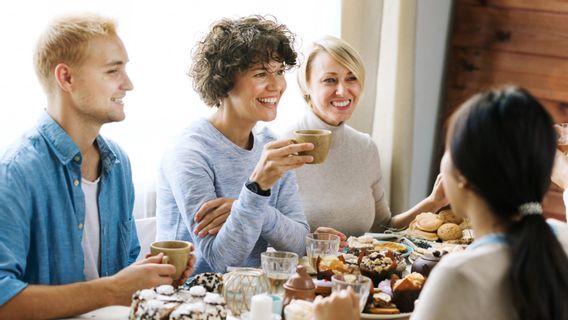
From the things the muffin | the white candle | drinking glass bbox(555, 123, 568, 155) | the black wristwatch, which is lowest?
the muffin

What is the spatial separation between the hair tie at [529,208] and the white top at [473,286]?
59mm

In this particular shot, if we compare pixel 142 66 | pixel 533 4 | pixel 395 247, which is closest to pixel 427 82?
pixel 533 4

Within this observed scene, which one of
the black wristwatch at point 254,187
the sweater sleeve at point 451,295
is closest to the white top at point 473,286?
the sweater sleeve at point 451,295

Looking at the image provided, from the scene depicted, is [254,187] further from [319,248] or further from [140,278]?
[140,278]

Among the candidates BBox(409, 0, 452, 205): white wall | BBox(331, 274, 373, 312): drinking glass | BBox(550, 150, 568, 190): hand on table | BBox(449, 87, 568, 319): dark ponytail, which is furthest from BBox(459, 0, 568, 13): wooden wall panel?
BBox(449, 87, 568, 319): dark ponytail

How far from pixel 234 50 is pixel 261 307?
102 cm

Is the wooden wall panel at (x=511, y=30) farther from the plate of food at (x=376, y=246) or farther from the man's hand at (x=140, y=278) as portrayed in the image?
the man's hand at (x=140, y=278)

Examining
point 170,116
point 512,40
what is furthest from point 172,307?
point 512,40

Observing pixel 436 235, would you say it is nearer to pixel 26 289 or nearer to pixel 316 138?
pixel 316 138

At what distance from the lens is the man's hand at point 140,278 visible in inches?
66.8

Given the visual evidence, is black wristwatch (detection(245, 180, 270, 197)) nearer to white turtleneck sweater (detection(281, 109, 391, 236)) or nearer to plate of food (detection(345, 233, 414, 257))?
plate of food (detection(345, 233, 414, 257))

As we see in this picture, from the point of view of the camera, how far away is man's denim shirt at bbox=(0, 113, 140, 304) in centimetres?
172

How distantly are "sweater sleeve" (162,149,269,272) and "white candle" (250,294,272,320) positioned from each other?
548 mm

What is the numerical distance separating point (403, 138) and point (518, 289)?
111 inches
